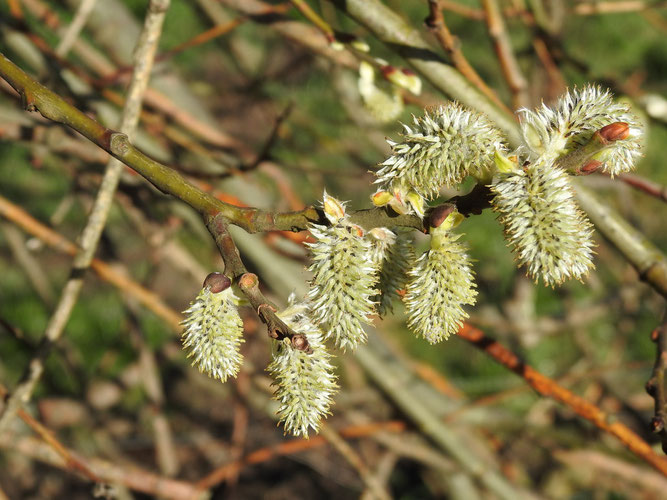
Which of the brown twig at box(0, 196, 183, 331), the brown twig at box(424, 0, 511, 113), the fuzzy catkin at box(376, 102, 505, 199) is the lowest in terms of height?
the fuzzy catkin at box(376, 102, 505, 199)

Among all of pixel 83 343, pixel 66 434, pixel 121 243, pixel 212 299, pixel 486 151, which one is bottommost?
pixel 212 299

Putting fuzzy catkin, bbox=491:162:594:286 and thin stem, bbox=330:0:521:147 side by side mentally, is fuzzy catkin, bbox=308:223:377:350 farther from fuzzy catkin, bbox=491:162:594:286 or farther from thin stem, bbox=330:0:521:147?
thin stem, bbox=330:0:521:147

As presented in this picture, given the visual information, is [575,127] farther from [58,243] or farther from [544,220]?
[58,243]

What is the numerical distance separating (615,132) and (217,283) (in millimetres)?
728

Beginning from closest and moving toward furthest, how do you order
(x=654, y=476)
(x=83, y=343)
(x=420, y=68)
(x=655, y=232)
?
1. (x=420, y=68)
2. (x=654, y=476)
3. (x=83, y=343)
4. (x=655, y=232)

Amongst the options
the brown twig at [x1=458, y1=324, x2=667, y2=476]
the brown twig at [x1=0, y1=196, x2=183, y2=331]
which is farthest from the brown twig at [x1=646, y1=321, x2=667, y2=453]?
the brown twig at [x1=0, y1=196, x2=183, y2=331]

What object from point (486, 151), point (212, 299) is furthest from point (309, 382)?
point (486, 151)

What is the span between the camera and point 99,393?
383cm

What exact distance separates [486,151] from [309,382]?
1.72 feet

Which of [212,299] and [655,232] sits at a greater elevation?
[655,232]

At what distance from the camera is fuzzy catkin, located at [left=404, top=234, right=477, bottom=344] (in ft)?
3.85

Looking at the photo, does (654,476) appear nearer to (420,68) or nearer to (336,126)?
(420,68)

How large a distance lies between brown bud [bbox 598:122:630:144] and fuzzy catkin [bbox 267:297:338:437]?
611mm

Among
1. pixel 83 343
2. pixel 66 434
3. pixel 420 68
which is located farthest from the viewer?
pixel 83 343
